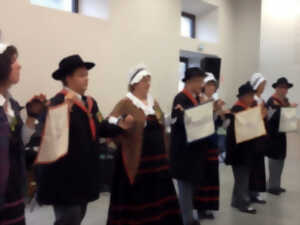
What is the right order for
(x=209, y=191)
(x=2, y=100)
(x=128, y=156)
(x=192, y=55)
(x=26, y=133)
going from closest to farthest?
(x=2, y=100) < (x=26, y=133) < (x=128, y=156) < (x=209, y=191) < (x=192, y=55)

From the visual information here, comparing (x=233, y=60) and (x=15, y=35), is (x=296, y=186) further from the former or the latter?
(x=15, y=35)

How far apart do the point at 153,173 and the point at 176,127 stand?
53cm

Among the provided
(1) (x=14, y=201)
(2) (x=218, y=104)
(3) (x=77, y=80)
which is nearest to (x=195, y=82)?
(2) (x=218, y=104)

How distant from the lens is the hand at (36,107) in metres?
1.71

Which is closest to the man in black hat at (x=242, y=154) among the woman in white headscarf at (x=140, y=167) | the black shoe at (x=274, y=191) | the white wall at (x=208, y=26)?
the black shoe at (x=274, y=191)

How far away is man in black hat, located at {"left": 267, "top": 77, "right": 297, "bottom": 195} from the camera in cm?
373

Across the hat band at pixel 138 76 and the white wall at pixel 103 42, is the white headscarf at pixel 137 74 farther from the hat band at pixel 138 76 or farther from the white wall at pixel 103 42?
the white wall at pixel 103 42

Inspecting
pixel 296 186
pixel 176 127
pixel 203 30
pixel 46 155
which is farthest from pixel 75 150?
pixel 203 30

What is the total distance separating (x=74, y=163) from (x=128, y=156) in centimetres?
49

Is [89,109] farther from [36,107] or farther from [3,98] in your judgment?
[3,98]

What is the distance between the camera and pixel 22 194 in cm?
148

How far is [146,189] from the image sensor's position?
220 centimetres

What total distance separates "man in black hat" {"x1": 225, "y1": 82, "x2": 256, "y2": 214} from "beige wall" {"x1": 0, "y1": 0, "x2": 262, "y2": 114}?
192cm

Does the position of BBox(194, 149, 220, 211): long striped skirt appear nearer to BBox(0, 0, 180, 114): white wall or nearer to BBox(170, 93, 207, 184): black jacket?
BBox(170, 93, 207, 184): black jacket
